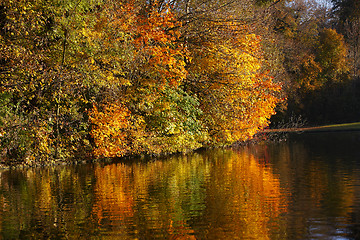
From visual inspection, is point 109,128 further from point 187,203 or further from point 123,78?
point 187,203

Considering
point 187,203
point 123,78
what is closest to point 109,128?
point 123,78

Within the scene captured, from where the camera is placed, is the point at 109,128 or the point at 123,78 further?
the point at 123,78

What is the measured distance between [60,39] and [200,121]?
8740mm

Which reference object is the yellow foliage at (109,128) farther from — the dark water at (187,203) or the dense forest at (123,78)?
the dark water at (187,203)

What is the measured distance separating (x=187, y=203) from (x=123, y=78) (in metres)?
12.4

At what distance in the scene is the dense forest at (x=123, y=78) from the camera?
19.8 meters

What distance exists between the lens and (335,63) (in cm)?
5500

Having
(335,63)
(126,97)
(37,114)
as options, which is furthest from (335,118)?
(37,114)

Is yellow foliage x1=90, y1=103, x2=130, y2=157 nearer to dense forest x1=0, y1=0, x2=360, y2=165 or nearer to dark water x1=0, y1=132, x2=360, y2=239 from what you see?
dense forest x1=0, y1=0, x2=360, y2=165

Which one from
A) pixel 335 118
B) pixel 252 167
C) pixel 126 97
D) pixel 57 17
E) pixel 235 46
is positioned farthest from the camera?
pixel 335 118

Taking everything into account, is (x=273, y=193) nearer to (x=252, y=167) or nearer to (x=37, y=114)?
(x=252, y=167)

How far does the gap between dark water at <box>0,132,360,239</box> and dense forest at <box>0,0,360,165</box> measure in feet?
13.2

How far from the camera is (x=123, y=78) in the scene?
22.0 meters

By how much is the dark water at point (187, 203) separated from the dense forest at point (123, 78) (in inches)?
158
